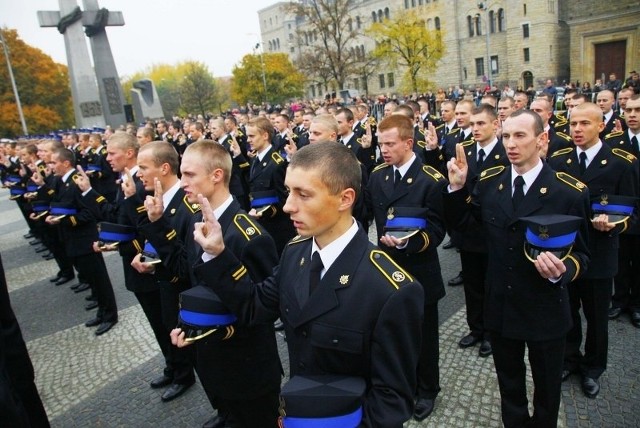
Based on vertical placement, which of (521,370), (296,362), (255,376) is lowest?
(521,370)

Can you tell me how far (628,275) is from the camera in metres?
5.20

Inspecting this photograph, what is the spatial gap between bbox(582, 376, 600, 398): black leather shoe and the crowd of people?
0.02 metres

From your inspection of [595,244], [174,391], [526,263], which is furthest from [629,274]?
[174,391]

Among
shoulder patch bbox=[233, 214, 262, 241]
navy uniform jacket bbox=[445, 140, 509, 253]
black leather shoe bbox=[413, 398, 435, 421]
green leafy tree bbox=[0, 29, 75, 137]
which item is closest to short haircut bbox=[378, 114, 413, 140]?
navy uniform jacket bbox=[445, 140, 509, 253]

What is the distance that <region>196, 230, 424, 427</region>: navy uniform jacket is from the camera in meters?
1.97

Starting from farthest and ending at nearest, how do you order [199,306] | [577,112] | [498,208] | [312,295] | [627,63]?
[627,63], [577,112], [498,208], [199,306], [312,295]

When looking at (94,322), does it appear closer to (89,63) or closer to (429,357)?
(429,357)

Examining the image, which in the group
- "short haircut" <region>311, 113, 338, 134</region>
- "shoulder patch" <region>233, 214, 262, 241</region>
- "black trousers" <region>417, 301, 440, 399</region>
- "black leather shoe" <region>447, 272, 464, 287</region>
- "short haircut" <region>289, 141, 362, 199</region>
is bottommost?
"black leather shoe" <region>447, 272, 464, 287</region>

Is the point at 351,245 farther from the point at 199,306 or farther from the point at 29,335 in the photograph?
the point at 29,335

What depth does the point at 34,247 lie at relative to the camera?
38.5 feet

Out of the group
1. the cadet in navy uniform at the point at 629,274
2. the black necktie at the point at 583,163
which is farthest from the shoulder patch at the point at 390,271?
the cadet in navy uniform at the point at 629,274

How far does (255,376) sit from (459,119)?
596 centimetres

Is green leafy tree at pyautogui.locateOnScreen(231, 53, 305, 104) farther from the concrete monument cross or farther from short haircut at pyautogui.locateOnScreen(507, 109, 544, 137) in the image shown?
short haircut at pyautogui.locateOnScreen(507, 109, 544, 137)

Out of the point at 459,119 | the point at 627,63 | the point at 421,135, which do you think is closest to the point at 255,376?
the point at 459,119
